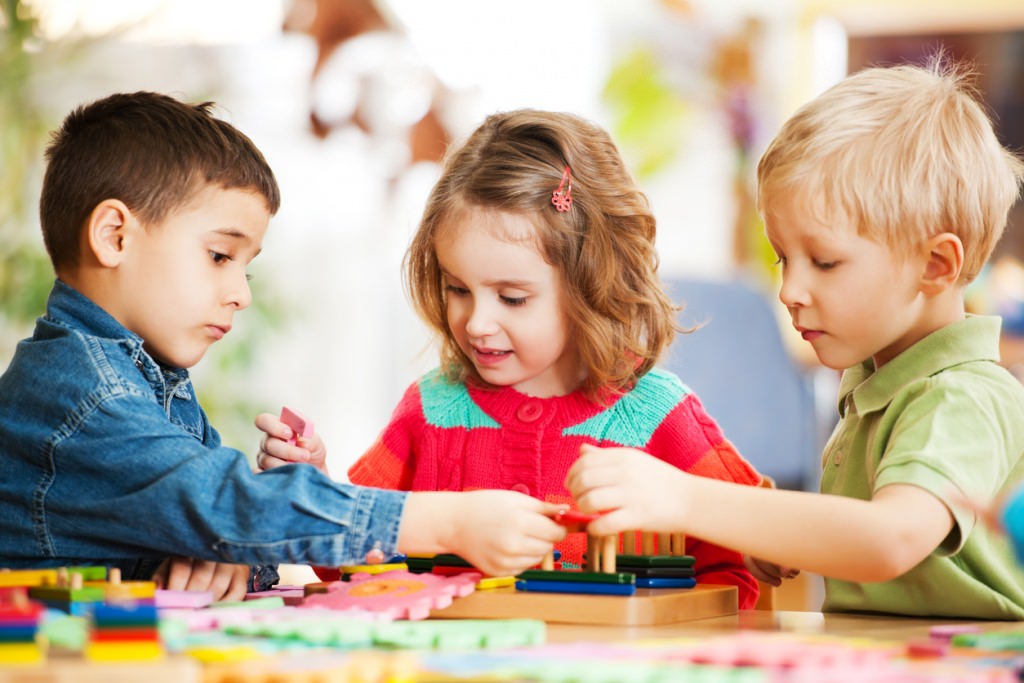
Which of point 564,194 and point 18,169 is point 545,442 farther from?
point 18,169

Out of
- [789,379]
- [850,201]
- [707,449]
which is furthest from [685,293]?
[850,201]

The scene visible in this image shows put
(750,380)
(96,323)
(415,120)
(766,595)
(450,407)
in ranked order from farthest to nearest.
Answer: (415,120)
(750,380)
(450,407)
(766,595)
(96,323)

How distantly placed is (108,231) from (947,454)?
36.6 inches

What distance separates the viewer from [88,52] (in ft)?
10.5

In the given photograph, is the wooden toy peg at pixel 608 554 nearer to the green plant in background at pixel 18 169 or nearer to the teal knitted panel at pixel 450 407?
the teal knitted panel at pixel 450 407

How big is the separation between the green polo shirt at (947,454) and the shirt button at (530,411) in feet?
1.36

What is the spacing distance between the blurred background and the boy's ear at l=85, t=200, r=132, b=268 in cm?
126

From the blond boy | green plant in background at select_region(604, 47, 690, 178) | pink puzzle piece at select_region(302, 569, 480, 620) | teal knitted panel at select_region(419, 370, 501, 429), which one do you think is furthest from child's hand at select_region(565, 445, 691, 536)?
green plant in background at select_region(604, 47, 690, 178)

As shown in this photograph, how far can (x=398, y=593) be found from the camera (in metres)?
1.17

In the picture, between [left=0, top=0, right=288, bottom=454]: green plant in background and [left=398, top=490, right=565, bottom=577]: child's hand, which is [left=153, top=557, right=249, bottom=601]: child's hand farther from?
[left=0, top=0, right=288, bottom=454]: green plant in background

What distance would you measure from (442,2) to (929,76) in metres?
3.02

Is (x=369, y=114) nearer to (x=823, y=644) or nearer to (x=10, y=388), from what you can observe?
(x=10, y=388)

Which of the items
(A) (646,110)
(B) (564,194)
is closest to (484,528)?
(B) (564,194)

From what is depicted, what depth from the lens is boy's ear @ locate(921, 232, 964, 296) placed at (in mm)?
1309
